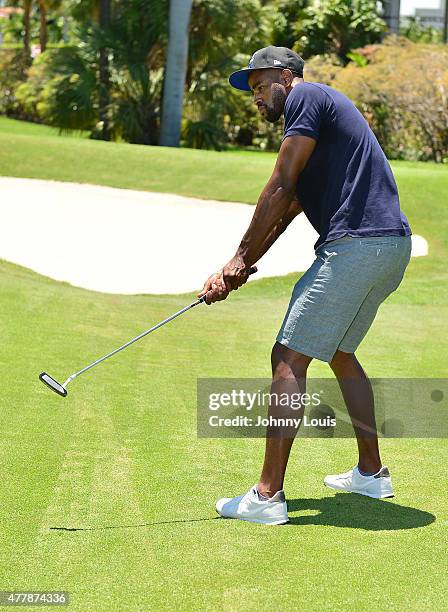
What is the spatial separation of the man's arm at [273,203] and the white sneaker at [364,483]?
938 millimetres

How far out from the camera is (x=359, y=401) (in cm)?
510

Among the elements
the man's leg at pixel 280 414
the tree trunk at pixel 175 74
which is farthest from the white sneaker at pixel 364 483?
the tree trunk at pixel 175 74

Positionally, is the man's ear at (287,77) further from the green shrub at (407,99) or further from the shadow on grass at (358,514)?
the green shrub at (407,99)

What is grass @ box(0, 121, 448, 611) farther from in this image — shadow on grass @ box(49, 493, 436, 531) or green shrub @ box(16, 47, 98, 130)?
green shrub @ box(16, 47, 98, 130)

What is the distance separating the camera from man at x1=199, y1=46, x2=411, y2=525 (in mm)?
4555

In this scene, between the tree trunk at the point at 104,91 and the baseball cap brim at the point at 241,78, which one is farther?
the tree trunk at the point at 104,91

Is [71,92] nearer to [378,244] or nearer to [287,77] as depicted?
[287,77]

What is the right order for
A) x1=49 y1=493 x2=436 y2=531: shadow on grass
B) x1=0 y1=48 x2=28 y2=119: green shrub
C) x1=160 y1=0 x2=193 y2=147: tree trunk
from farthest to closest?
x1=0 y1=48 x2=28 y2=119: green shrub < x1=160 y1=0 x2=193 y2=147: tree trunk < x1=49 y1=493 x2=436 y2=531: shadow on grass

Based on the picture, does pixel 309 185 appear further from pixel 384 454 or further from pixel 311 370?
pixel 311 370

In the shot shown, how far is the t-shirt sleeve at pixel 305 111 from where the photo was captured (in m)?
4.53

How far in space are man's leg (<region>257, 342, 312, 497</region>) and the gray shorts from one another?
0.19 ft

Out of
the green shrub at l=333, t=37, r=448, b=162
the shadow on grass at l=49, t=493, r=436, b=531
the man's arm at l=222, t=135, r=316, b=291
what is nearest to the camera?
the shadow on grass at l=49, t=493, r=436, b=531

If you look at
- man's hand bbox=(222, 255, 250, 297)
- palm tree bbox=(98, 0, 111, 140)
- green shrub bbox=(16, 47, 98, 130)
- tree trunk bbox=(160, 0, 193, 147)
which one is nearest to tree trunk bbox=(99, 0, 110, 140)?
palm tree bbox=(98, 0, 111, 140)

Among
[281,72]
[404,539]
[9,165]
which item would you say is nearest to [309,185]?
[281,72]
